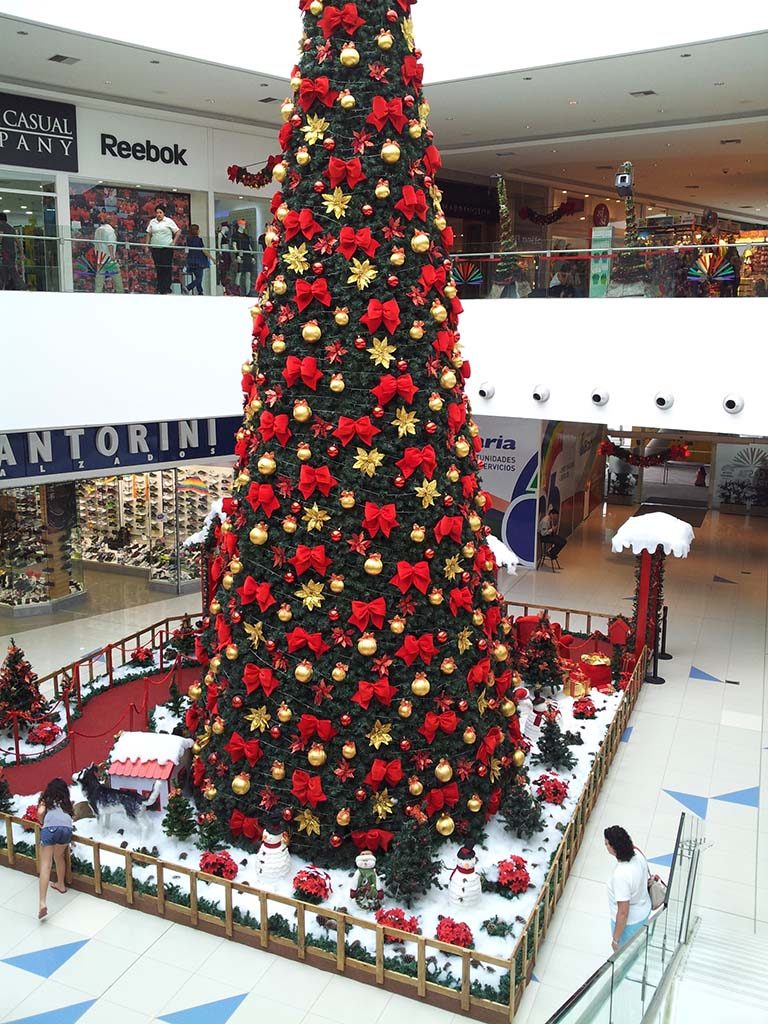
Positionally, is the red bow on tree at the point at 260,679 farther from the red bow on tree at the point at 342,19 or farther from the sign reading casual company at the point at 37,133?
the sign reading casual company at the point at 37,133

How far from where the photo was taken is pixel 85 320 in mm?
10844

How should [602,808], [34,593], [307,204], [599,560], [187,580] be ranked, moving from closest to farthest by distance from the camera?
[307,204] → [602,808] → [34,593] → [187,580] → [599,560]

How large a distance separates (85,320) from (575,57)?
6.99 meters

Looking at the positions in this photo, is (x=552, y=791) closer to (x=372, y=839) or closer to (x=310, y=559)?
(x=372, y=839)

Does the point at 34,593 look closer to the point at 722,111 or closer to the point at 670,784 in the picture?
the point at 670,784

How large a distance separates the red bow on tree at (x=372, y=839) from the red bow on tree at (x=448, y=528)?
2.12 meters

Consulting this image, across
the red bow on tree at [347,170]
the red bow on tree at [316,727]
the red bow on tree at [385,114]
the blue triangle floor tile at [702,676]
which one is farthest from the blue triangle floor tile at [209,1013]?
the blue triangle floor tile at [702,676]

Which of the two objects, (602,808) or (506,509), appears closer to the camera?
(602,808)

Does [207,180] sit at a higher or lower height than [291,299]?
higher

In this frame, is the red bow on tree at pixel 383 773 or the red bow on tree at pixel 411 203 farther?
the red bow on tree at pixel 383 773

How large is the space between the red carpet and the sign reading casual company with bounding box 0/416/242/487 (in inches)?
124

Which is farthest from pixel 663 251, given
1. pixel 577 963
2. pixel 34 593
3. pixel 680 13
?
pixel 34 593

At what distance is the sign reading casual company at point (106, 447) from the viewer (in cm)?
1156

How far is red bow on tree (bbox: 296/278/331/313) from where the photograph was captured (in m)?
6.29
